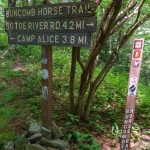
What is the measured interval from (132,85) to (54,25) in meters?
1.43

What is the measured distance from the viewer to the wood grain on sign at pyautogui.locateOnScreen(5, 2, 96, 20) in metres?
4.05

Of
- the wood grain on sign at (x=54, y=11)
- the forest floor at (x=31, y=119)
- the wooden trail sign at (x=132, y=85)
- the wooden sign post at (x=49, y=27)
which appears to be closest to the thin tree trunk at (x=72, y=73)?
the forest floor at (x=31, y=119)

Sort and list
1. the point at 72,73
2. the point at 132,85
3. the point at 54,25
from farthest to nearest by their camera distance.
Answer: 1. the point at 72,73
2. the point at 54,25
3. the point at 132,85

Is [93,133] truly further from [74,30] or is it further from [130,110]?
[74,30]

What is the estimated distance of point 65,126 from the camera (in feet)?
18.6

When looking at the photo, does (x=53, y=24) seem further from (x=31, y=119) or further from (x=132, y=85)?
(x=31, y=119)

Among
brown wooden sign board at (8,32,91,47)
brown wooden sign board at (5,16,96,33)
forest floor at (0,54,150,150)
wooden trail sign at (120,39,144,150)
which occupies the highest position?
brown wooden sign board at (5,16,96,33)

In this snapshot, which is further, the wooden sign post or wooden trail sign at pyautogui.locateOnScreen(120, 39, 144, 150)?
the wooden sign post

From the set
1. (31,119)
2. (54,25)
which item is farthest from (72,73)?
(54,25)

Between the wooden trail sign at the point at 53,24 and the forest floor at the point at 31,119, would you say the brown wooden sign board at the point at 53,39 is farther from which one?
the forest floor at the point at 31,119

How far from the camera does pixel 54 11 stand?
4273mm

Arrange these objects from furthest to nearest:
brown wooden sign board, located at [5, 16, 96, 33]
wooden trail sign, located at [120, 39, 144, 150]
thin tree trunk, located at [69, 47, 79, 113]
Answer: thin tree trunk, located at [69, 47, 79, 113] < brown wooden sign board, located at [5, 16, 96, 33] < wooden trail sign, located at [120, 39, 144, 150]

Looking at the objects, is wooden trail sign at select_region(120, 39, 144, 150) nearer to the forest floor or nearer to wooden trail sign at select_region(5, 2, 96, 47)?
wooden trail sign at select_region(5, 2, 96, 47)

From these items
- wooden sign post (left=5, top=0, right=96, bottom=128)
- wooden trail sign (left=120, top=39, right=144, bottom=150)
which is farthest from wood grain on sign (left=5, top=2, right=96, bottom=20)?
wooden trail sign (left=120, top=39, right=144, bottom=150)
